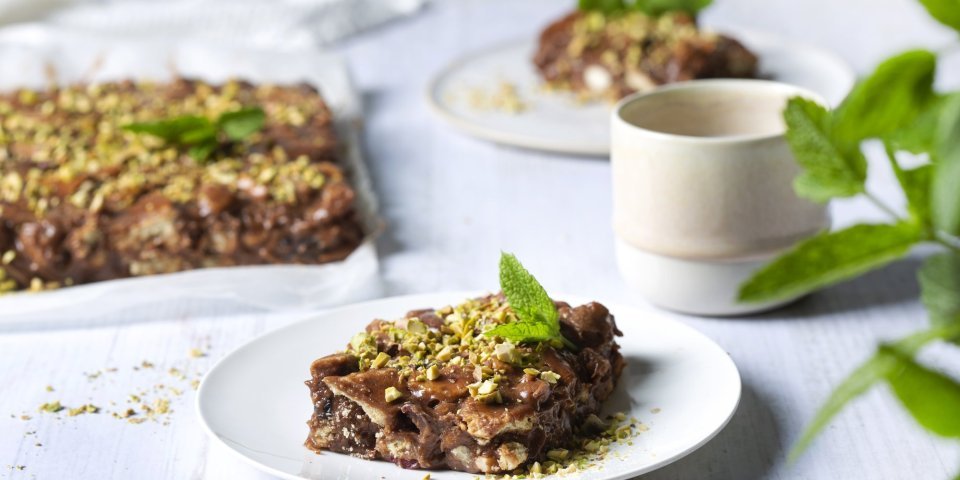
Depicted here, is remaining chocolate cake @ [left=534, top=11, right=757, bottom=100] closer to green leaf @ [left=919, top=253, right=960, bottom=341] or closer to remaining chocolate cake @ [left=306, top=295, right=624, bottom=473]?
remaining chocolate cake @ [left=306, top=295, right=624, bottom=473]

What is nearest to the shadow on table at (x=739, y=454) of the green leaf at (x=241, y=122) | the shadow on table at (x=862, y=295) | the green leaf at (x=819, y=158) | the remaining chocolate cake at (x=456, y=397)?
the remaining chocolate cake at (x=456, y=397)

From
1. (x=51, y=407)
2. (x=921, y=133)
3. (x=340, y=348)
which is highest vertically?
(x=921, y=133)

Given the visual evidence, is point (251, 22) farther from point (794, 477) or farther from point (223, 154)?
point (794, 477)

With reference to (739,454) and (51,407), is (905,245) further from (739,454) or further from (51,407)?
(51,407)

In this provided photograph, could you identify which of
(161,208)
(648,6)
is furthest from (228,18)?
(161,208)

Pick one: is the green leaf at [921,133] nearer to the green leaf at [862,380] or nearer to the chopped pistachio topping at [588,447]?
the green leaf at [862,380]

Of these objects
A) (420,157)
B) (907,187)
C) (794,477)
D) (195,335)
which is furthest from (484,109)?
(907,187)
